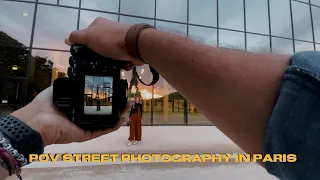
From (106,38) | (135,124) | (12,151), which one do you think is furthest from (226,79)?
(135,124)

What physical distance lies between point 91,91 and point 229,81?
64cm

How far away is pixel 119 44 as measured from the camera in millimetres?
744

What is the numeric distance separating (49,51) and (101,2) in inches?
133

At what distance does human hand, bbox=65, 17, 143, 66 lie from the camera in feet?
2.45

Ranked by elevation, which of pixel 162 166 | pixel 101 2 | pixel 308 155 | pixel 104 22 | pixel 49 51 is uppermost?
pixel 101 2

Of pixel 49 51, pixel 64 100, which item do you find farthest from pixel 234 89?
pixel 49 51

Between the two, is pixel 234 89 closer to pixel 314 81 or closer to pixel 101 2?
pixel 314 81

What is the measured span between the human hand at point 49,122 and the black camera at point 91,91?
28 millimetres

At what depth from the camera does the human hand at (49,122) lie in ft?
2.71

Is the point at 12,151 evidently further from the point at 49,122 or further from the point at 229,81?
the point at 229,81

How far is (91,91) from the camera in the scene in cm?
94

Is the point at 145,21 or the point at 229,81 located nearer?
the point at 229,81

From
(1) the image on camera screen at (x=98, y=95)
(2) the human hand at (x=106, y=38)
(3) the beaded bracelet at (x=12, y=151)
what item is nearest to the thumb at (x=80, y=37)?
(2) the human hand at (x=106, y=38)

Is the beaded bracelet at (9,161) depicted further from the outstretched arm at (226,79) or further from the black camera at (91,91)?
the outstretched arm at (226,79)
